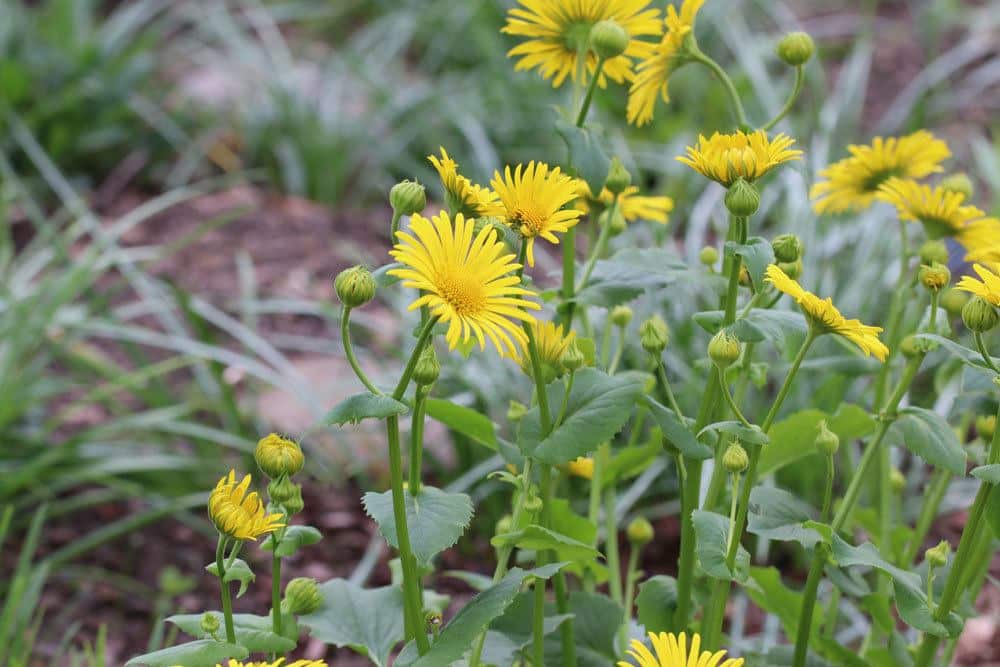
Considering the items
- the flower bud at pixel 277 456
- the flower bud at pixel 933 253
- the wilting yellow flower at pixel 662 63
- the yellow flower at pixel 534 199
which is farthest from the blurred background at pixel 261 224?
the flower bud at pixel 277 456

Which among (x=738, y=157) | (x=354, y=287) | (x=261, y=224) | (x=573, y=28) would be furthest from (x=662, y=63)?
(x=261, y=224)

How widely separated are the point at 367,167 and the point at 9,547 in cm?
174

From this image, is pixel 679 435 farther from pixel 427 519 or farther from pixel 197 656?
pixel 197 656

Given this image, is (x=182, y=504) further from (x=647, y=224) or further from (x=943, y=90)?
(x=943, y=90)

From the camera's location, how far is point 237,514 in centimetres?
101

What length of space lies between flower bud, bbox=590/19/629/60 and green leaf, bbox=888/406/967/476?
45 cm

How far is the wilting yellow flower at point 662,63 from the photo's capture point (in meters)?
1.25

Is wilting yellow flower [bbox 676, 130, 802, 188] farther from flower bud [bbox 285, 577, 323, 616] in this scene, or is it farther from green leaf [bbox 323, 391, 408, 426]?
flower bud [bbox 285, 577, 323, 616]

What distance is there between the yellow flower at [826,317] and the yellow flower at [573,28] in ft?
1.17

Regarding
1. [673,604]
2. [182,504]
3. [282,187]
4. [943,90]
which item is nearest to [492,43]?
[282,187]

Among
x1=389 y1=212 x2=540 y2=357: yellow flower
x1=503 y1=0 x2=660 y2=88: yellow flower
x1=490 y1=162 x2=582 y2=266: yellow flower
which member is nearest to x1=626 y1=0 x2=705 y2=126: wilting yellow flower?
x1=503 y1=0 x2=660 y2=88: yellow flower

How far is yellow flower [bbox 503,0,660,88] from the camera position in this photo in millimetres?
1249

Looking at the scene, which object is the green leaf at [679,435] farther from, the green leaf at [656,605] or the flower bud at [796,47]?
the flower bud at [796,47]

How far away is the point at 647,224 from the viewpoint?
288 cm
